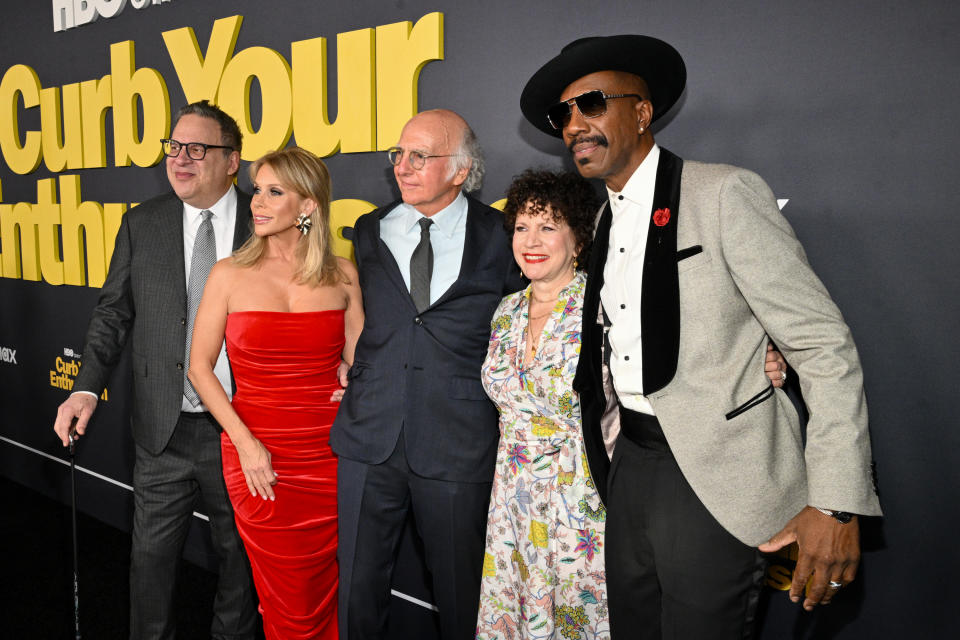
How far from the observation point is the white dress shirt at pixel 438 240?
2369mm

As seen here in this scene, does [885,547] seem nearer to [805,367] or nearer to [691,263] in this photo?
[805,367]

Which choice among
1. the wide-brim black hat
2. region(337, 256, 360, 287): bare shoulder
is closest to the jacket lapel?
region(337, 256, 360, 287): bare shoulder

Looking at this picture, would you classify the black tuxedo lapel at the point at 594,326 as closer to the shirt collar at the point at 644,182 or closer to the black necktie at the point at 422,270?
the shirt collar at the point at 644,182

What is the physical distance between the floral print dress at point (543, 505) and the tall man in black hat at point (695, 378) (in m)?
0.11

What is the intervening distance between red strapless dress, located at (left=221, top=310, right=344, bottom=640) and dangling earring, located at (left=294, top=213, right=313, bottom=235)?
320mm

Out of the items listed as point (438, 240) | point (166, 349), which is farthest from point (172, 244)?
point (438, 240)

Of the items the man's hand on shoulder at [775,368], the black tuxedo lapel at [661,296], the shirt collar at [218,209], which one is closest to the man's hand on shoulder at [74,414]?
the shirt collar at [218,209]

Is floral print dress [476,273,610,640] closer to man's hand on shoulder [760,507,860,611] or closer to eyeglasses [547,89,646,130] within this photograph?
eyeglasses [547,89,646,130]

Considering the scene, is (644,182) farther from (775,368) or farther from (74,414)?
(74,414)

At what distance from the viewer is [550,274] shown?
220cm

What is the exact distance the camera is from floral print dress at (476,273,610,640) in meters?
2.05

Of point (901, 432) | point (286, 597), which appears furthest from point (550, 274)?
point (286, 597)


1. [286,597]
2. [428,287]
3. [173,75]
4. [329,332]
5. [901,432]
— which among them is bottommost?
[286,597]

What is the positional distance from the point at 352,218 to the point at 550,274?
57.5 inches
